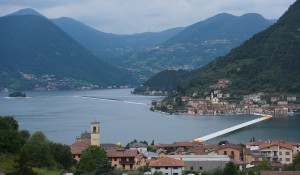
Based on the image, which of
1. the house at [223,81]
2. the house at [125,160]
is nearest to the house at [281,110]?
the house at [223,81]

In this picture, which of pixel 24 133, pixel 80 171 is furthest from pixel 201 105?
pixel 80 171

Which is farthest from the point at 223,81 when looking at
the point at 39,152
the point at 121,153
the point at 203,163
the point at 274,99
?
the point at 39,152

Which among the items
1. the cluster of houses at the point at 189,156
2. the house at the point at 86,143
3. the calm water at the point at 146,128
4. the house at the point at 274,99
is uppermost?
the house at the point at 274,99

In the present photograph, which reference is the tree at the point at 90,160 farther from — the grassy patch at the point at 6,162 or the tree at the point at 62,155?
the grassy patch at the point at 6,162

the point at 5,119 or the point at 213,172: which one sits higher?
the point at 5,119

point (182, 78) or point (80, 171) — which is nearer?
point (80, 171)

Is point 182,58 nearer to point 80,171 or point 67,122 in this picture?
point 67,122
